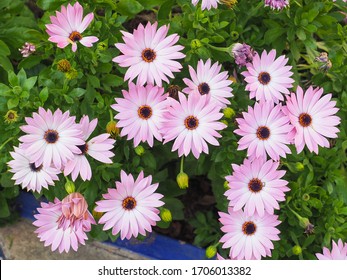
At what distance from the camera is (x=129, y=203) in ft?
Answer: 4.54

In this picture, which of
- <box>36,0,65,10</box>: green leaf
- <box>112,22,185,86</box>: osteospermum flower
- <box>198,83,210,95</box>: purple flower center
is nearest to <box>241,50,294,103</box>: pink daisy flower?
<box>198,83,210,95</box>: purple flower center

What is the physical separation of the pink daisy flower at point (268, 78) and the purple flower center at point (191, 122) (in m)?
0.17

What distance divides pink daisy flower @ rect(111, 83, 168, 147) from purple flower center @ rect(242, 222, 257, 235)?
0.37 meters

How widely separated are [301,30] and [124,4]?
524mm

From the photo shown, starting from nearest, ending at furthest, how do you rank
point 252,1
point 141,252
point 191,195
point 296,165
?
point 296,165 → point 252,1 → point 141,252 → point 191,195

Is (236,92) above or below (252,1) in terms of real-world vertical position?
below

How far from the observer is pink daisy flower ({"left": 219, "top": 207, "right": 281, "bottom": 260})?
1.43 meters

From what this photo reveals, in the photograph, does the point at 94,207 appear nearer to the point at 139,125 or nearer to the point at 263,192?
the point at 139,125

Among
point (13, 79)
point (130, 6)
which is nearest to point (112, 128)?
point (13, 79)

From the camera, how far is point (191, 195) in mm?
2133

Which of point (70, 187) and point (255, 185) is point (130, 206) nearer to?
point (70, 187)

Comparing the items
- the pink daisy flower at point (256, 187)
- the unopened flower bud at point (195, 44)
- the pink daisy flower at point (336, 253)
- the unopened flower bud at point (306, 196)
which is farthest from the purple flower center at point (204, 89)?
the pink daisy flower at point (336, 253)

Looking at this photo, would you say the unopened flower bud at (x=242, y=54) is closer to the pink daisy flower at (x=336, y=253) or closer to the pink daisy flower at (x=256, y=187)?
the pink daisy flower at (x=256, y=187)
